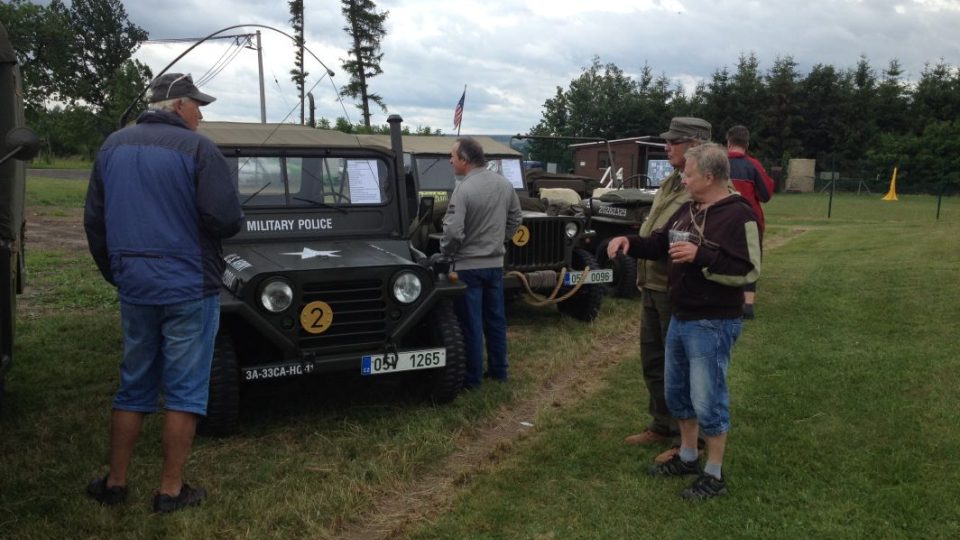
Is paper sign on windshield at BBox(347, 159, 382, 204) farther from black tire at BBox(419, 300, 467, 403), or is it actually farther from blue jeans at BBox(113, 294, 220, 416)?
blue jeans at BBox(113, 294, 220, 416)

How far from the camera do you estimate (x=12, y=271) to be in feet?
13.3

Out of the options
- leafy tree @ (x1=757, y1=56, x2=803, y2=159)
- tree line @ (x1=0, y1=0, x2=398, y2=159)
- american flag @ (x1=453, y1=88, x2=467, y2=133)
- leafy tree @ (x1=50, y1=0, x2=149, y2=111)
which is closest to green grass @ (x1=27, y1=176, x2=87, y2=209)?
tree line @ (x1=0, y1=0, x2=398, y2=159)

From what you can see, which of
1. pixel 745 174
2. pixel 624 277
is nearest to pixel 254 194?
pixel 745 174

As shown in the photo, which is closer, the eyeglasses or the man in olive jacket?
the eyeglasses

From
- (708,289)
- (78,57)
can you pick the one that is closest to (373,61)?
(708,289)

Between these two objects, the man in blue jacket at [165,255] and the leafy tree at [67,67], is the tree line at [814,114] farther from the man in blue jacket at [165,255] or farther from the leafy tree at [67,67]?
the man in blue jacket at [165,255]

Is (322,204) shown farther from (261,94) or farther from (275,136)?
(261,94)

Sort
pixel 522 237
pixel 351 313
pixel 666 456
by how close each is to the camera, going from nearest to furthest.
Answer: pixel 666 456 → pixel 351 313 → pixel 522 237

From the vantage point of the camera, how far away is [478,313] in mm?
5355

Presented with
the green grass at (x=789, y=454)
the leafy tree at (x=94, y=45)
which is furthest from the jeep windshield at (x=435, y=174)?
the leafy tree at (x=94, y=45)

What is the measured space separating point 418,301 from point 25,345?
3.60m

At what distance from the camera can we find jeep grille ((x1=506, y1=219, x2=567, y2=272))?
7.41 meters

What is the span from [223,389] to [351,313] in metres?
0.81

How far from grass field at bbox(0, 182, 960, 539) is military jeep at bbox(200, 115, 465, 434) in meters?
0.38
